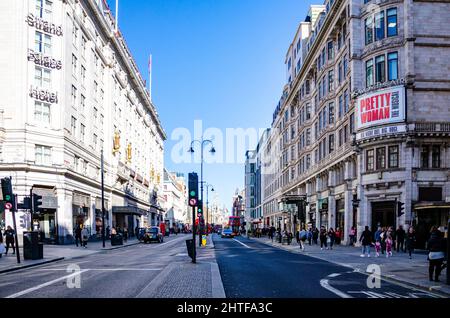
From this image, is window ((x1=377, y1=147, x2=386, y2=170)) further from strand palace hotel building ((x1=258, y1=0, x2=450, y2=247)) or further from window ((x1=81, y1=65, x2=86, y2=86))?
window ((x1=81, y1=65, x2=86, y2=86))

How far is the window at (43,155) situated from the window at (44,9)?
11620mm

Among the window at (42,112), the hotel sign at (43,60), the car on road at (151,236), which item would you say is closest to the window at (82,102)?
the hotel sign at (43,60)

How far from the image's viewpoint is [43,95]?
45.4 meters

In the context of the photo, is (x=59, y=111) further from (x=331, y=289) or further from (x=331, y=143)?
(x=331, y=289)

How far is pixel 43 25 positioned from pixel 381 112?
30278 millimetres

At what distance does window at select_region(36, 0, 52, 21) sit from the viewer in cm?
4544

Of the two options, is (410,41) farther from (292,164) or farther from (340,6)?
(292,164)

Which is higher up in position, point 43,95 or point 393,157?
point 43,95

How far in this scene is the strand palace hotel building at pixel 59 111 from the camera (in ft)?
142

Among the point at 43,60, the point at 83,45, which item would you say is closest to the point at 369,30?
the point at 43,60

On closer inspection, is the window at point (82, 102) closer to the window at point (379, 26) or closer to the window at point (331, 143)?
the window at point (331, 143)

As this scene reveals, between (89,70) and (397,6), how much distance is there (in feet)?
111

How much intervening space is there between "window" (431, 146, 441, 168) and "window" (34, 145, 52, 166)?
108ft

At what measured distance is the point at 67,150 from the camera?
159 feet
